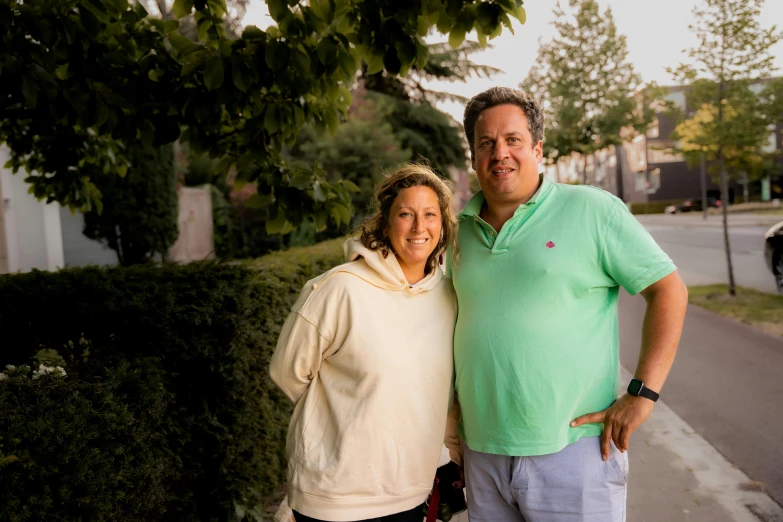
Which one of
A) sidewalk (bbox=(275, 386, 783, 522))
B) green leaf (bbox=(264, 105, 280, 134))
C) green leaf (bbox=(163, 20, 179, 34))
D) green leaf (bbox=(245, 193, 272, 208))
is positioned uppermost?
green leaf (bbox=(163, 20, 179, 34))

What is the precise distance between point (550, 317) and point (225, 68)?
217cm

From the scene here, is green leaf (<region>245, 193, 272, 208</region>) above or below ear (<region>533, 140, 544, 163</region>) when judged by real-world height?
below

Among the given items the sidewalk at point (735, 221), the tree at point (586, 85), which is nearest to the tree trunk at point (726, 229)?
the tree at point (586, 85)

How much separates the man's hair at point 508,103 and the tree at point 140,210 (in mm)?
10625

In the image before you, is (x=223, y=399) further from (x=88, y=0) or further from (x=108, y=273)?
(x=88, y=0)

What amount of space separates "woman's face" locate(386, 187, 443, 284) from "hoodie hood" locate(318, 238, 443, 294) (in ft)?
0.18

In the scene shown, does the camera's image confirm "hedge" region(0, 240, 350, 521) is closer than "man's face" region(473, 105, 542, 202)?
Yes

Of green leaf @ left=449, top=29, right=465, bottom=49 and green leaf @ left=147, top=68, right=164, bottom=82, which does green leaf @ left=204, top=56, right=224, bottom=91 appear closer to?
green leaf @ left=147, top=68, right=164, bottom=82

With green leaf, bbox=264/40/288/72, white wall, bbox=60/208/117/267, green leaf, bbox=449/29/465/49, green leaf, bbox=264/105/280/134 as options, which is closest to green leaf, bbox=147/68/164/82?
green leaf, bbox=264/105/280/134

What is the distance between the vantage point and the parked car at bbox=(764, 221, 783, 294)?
11312 mm

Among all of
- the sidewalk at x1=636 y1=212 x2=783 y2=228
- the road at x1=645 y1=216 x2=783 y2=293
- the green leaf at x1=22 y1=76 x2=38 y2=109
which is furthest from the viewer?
the sidewalk at x1=636 y1=212 x2=783 y2=228

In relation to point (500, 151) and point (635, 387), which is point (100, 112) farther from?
point (635, 387)

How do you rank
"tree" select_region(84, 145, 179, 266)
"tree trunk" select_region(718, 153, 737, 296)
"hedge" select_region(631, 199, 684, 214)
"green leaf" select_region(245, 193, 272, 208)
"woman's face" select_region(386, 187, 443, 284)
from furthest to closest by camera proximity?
1. "hedge" select_region(631, 199, 684, 214)
2. "tree" select_region(84, 145, 179, 266)
3. "tree trunk" select_region(718, 153, 737, 296)
4. "green leaf" select_region(245, 193, 272, 208)
5. "woman's face" select_region(386, 187, 443, 284)

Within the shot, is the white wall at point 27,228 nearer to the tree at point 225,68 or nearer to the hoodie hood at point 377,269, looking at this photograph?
the tree at point 225,68
